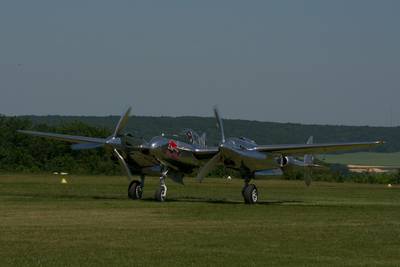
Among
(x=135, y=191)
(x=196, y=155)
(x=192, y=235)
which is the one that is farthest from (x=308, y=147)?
(x=192, y=235)

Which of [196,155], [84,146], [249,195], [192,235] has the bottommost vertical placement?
[192,235]

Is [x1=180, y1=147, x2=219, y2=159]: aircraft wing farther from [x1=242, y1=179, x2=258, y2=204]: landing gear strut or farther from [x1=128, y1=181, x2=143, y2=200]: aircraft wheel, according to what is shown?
[x1=128, y1=181, x2=143, y2=200]: aircraft wheel

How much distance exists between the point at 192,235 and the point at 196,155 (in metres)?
16.3

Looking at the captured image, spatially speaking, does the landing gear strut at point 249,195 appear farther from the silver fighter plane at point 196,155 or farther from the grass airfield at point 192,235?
the grass airfield at point 192,235

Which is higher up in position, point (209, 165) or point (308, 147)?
point (308, 147)

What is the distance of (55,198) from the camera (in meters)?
40.3

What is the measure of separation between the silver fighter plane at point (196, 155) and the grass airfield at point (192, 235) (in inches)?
123

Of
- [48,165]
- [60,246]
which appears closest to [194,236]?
[60,246]

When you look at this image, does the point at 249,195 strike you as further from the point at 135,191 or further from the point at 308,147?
the point at 135,191

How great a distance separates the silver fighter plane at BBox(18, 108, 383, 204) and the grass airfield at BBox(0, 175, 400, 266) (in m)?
3.12

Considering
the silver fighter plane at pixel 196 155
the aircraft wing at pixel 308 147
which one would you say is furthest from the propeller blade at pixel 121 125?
the aircraft wing at pixel 308 147

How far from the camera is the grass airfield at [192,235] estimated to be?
19531 millimetres

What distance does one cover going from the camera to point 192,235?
2420 centimetres

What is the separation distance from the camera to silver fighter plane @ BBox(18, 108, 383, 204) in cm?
3969
